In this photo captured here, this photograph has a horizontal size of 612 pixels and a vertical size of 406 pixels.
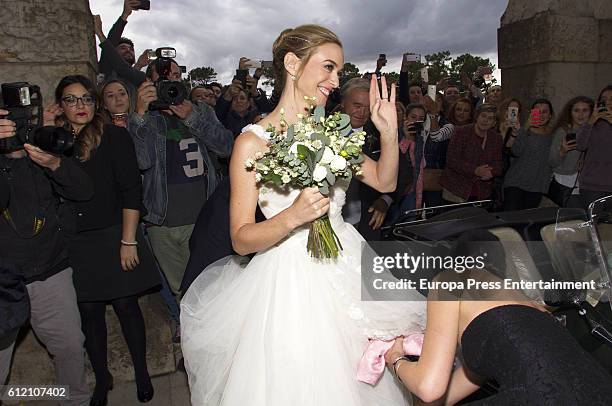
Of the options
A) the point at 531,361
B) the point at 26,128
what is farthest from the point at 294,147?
the point at 26,128

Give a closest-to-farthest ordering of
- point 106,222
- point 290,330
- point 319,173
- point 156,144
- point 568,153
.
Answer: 1. point 319,173
2. point 290,330
3. point 106,222
4. point 156,144
5. point 568,153

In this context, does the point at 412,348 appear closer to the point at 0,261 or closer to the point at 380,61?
the point at 0,261

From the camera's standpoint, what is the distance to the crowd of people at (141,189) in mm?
2820

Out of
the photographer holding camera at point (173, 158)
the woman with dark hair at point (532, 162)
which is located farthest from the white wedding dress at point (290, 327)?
the woman with dark hair at point (532, 162)

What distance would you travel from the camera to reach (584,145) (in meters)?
5.34

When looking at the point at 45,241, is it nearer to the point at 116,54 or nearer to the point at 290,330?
the point at 290,330

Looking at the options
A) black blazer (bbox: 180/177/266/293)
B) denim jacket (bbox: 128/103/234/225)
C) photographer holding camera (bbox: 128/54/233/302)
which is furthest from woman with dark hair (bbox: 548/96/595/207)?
black blazer (bbox: 180/177/266/293)

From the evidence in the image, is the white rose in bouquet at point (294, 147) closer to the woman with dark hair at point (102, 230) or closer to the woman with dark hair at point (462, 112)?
the woman with dark hair at point (102, 230)

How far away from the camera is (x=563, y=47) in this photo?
→ 6.43 m

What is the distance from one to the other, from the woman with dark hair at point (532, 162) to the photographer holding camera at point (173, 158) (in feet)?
11.7

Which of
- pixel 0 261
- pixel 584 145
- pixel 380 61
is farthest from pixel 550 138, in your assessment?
pixel 0 261

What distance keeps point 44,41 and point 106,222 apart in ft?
4.62

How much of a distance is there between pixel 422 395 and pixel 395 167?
1.09 meters

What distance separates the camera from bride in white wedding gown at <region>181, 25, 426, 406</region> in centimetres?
215
